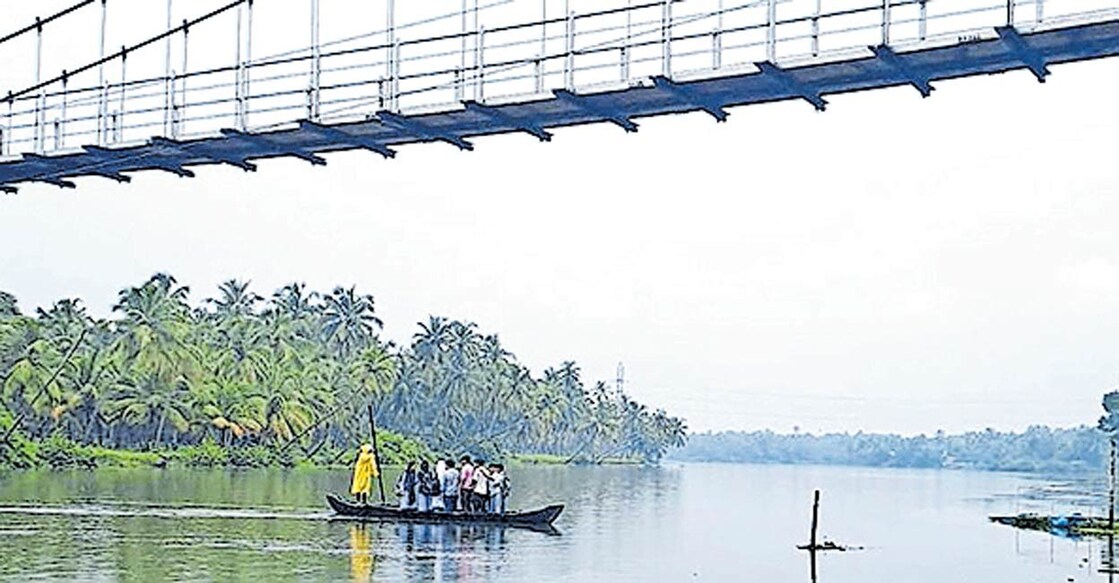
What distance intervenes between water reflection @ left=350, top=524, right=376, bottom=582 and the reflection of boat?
704 mm

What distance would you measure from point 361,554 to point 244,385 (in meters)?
57.7

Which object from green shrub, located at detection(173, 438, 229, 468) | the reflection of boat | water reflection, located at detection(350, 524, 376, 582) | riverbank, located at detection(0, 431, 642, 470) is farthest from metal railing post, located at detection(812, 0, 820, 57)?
green shrub, located at detection(173, 438, 229, 468)

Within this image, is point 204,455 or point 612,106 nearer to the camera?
point 612,106

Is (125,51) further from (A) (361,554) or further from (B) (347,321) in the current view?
(B) (347,321)

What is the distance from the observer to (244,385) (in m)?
87.2

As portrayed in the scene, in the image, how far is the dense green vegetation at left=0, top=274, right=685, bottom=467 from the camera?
257ft

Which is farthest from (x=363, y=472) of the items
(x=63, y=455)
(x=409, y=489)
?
(x=63, y=455)

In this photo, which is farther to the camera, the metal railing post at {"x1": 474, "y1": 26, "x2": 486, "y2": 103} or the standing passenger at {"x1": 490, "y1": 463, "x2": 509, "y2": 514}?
the standing passenger at {"x1": 490, "y1": 463, "x2": 509, "y2": 514}

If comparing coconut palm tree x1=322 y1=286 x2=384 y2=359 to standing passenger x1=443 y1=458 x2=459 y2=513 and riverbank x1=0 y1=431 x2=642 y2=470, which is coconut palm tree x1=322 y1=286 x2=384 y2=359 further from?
standing passenger x1=443 y1=458 x2=459 y2=513

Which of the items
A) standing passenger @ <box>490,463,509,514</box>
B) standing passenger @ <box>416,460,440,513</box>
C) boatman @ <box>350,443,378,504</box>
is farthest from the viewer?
boatman @ <box>350,443,378,504</box>

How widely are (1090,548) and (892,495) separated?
4690 centimetres

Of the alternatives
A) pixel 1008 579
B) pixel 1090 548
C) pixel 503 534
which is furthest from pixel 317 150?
pixel 1090 548

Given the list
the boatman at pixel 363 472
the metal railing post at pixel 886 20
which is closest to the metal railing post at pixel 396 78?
the metal railing post at pixel 886 20

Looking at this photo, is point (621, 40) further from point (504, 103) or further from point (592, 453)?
point (592, 453)
